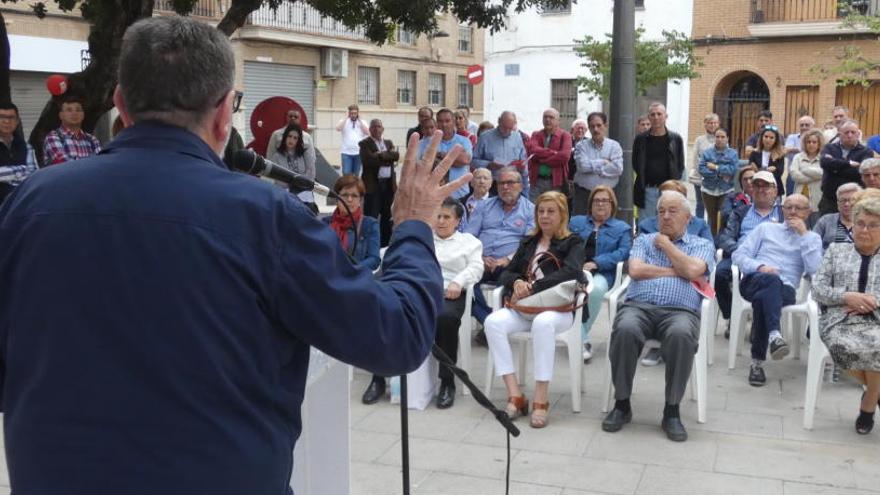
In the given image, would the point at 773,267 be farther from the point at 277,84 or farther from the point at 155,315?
the point at 277,84

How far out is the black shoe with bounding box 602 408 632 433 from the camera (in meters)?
5.42

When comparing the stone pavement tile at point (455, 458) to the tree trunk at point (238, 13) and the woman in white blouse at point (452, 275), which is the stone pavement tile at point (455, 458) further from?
the tree trunk at point (238, 13)

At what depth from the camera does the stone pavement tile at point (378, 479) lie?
457 centimetres

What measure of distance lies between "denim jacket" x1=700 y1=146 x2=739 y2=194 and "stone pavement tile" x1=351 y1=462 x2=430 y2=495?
7.29 m

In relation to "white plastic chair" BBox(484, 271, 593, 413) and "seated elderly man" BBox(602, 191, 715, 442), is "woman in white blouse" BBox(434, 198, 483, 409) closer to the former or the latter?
"white plastic chair" BBox(484, 271, 593, 413)

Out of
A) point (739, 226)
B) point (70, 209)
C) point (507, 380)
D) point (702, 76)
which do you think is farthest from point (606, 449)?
point (702, 76)

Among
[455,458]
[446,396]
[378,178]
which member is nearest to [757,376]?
[446,396]

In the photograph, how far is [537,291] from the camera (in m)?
5.98

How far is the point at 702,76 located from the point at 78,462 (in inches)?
1074

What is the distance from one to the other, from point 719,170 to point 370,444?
7073 millimetres

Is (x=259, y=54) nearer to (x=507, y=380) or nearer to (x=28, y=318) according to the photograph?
(x=507, y=380)

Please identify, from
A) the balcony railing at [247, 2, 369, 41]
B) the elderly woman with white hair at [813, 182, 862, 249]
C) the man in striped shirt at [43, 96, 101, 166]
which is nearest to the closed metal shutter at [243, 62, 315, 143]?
the balcony railing at [247, 2, 369, 41]

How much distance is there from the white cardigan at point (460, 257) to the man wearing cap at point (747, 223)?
6.70 feet

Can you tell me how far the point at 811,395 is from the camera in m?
5.47
